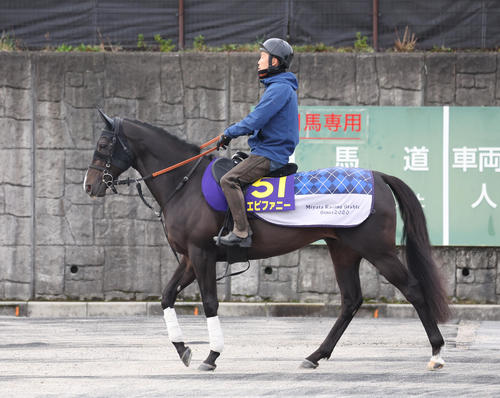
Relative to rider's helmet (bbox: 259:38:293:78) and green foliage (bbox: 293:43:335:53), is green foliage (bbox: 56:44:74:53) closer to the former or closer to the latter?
green foliage (bbox: 293:43:335:53)

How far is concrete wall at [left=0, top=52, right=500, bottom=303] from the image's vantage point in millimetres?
14359

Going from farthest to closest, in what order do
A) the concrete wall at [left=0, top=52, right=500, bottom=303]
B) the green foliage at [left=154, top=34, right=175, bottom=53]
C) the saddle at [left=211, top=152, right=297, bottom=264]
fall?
1. the green foliage at [left=154, top=34, right=175, bottom=53]
2. the concrete wall at [left=0, top=52, right=500, bottom=303]
3. the saddle at [left=211, top=152, right=297, bottom=264]

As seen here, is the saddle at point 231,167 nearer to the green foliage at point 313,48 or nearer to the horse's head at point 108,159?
the horse's head at point 108,159

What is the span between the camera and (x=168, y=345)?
10.6m

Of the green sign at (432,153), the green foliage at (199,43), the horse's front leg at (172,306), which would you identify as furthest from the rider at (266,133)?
the green foliage at (199,43)

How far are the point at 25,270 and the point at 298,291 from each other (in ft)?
12.9

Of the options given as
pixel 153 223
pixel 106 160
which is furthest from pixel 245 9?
pixel 106 160

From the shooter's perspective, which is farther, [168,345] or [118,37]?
[118,37]

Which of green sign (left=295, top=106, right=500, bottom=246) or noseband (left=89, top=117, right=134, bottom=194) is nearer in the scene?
noseband (left=89, top=117, right=134, bottom=194)

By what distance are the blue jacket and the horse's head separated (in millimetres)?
1107

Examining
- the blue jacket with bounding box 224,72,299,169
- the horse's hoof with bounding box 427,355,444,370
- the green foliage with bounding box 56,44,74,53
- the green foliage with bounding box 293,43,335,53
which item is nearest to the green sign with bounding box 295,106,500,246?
the green foliage with bounding box 293,43,335,53

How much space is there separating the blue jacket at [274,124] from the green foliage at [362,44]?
5945mm

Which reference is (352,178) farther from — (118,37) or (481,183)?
(118,37)

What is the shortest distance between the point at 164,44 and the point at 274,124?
637 cm
